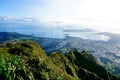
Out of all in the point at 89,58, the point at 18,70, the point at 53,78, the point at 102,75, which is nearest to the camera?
the point at 18,70

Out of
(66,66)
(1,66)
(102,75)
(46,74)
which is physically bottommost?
(102,75)

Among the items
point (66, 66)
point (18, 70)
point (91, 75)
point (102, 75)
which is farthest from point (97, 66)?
point (18, 70)

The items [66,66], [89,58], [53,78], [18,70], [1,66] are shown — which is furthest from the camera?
[89,58]

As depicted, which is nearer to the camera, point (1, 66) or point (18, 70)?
point (1, 66)

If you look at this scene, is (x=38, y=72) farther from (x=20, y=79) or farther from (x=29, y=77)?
(x=20, y=79)

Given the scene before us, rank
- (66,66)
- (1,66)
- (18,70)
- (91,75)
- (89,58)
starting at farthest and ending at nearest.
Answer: (89,58), (91,75), (66,66), (18,70), (1,66)

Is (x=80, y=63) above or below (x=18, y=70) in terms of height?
below

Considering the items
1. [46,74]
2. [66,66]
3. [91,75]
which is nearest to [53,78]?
[46,74]

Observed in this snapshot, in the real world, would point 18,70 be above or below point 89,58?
above

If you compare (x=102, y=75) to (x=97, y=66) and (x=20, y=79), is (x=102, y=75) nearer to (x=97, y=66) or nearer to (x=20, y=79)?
(x=97, y=66)
